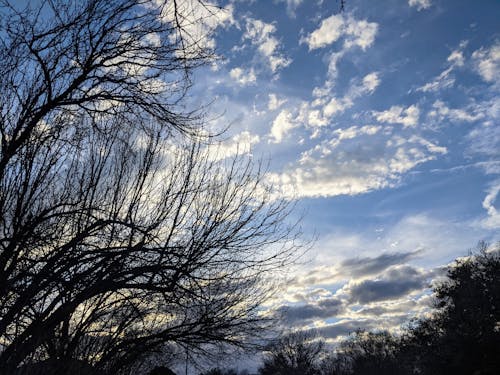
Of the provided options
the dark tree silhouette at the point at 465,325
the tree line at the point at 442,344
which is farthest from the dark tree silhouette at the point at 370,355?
the dark tree silhouette at the point at 465,325

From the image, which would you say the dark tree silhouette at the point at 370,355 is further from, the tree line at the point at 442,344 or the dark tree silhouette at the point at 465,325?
the dark tree silhouette at the point at 465,325

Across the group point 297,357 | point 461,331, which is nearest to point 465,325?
point 461,331

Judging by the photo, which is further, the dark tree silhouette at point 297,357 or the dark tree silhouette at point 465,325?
the dark tree silhouette at point 297,357

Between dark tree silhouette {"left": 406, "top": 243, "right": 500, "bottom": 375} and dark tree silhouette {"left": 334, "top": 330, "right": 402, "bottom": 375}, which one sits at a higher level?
dark tree silhouette {"left": 406, "top": 243, "right": 500, "bottom": 375}

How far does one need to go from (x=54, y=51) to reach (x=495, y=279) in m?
34.6

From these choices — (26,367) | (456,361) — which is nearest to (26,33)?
(26,367)

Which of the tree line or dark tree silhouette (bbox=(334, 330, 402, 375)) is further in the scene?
dark tree silhouette (bbox=(334, 330, 402, 375))

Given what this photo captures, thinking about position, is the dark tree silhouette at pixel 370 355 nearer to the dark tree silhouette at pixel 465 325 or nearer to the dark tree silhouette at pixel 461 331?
the dark tree silhouette at pixel 461 331

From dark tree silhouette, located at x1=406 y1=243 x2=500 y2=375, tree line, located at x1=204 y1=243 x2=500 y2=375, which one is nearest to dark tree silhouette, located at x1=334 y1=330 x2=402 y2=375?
tree line, located at x1=204 y1=243 x2=500 y2=375

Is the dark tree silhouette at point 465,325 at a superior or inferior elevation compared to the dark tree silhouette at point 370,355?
superior

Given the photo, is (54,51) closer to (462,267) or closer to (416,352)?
(462,267)

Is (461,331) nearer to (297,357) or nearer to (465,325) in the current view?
(465,325)

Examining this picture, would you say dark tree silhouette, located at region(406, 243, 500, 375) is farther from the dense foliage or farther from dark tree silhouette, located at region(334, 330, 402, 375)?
dark tree silhouette, located at region(334, 330, 402, 375)

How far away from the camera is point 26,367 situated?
113 inches
